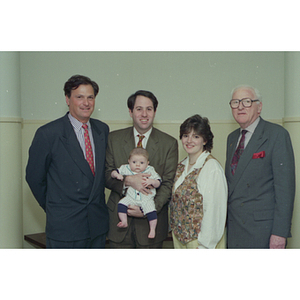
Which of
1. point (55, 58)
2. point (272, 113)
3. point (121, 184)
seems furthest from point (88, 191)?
point (272, 113)

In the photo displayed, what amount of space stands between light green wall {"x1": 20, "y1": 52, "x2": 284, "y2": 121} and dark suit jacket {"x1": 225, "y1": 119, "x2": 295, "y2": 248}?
1.14 metres

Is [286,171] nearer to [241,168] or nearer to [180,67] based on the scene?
[241,168]

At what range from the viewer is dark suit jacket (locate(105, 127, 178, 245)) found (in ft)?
11.6

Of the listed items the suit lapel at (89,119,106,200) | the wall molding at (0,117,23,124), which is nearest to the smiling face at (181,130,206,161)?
the suit lapel at (89,119,106,200)

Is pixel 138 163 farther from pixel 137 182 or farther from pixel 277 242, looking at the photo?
pixel 277 242

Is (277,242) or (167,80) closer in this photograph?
(277,242)

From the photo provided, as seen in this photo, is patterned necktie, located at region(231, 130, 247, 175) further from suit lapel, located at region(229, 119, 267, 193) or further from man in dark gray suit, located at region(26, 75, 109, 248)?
man in dark gray suit, located at region(26, 75, 109, 248)

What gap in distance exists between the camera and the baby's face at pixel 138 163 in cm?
340

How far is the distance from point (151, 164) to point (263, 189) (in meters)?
1.11

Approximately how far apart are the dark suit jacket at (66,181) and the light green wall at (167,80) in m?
0.96

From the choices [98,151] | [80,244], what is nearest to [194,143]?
[98,151]

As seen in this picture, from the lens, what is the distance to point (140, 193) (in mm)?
3430

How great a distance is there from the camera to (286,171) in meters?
3.19

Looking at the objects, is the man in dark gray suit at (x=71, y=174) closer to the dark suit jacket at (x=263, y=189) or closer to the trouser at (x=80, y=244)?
the trouser at (x=80, y=244)
